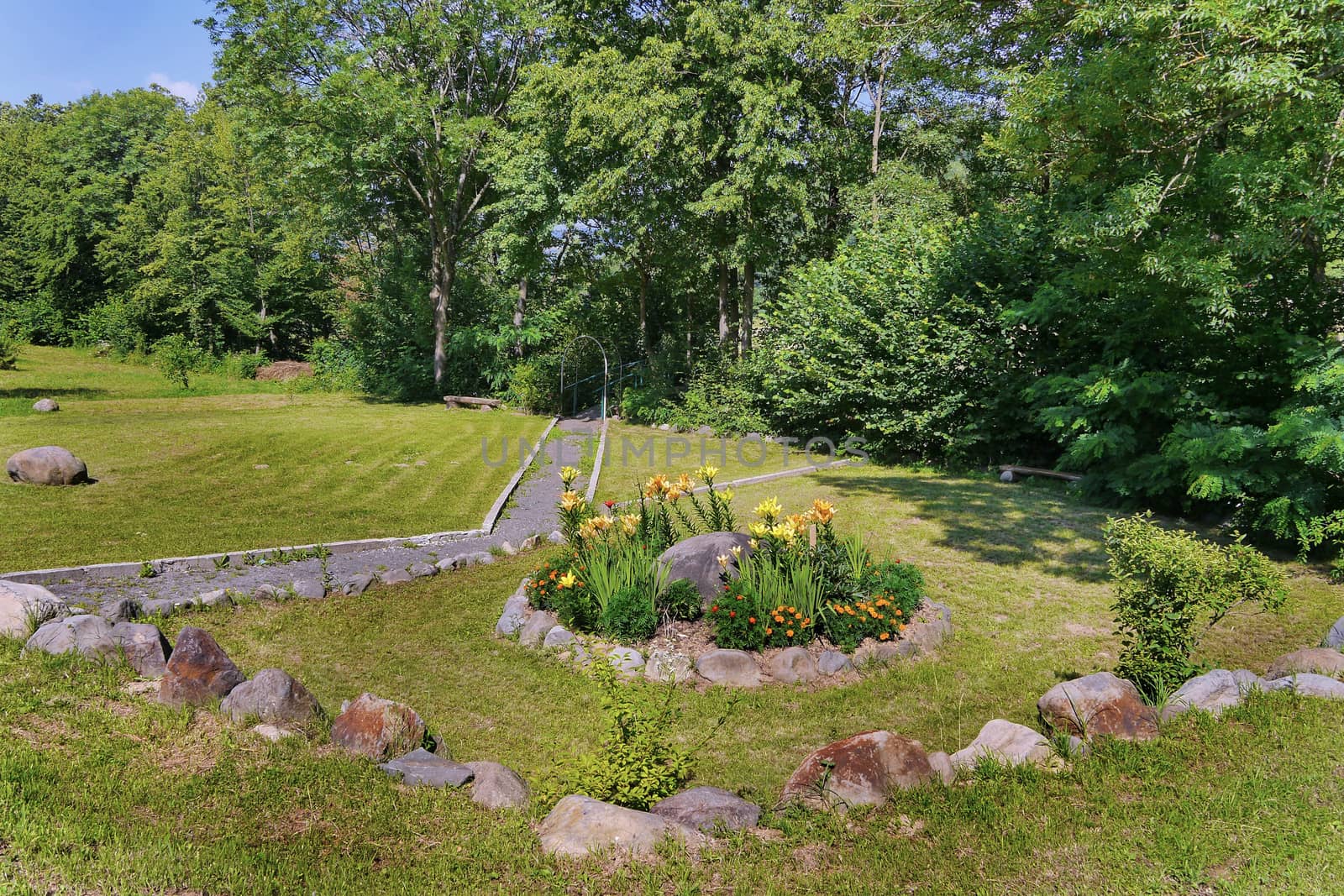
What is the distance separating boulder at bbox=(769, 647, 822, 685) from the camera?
5.56 meters

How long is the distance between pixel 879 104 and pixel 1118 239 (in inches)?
461

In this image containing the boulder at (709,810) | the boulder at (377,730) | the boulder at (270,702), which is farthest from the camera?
the boulder at (270,702)

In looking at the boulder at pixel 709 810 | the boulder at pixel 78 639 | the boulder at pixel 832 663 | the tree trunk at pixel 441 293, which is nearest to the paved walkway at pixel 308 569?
the boulder at pixel 78 639

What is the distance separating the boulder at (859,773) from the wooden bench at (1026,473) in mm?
9012

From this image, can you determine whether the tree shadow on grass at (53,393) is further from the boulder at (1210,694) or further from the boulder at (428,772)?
the boulder at (1210,694)

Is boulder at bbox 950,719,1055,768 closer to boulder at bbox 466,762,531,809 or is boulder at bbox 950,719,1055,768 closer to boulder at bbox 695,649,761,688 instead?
boulder at bbox 695,649,761,688

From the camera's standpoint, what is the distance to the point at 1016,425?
1277 cm

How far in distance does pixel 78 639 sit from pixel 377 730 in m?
2.42

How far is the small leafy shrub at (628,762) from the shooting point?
3.76 metres

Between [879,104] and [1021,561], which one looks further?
[879,104]

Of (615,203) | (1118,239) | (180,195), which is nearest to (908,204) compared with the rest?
(615,203)

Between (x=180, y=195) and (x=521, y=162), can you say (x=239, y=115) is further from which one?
(x=180, y=195)

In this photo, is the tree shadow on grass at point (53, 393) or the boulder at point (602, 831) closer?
the boulder at point (602, 831)

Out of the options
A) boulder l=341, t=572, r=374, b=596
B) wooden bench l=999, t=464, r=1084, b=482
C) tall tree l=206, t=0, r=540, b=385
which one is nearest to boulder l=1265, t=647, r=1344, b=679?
wooden bench l=999, t=464, r=1084, b=482
